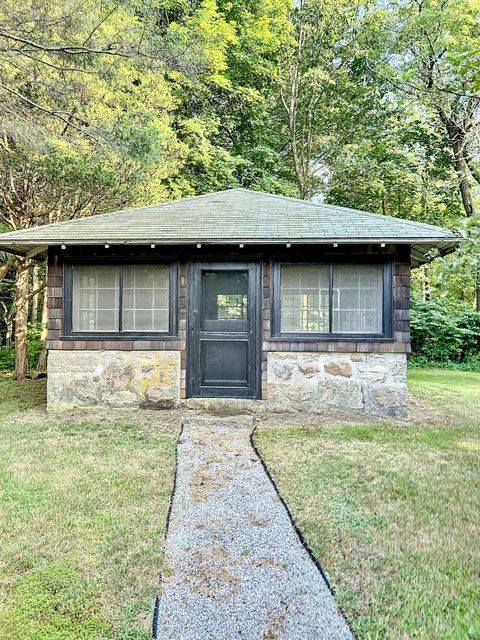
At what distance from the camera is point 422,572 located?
2.05 metres

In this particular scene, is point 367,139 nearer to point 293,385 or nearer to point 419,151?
point 419,151

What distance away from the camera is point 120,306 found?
5.77 metres

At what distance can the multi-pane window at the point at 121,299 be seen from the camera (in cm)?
577

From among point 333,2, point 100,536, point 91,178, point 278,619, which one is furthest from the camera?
point 333,2

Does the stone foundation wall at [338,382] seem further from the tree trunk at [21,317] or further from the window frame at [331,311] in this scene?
the tree trunk at [21,317]

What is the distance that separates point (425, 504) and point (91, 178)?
667 centimetres

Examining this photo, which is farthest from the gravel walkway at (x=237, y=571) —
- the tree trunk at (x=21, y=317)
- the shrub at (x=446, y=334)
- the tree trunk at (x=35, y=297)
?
the shrub at (x=446, y=334)

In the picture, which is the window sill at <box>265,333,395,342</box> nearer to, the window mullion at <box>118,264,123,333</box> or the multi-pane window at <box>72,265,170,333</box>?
the multi-pane window at <box>72,265,170,333</box>

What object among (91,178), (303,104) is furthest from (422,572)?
(303,104)

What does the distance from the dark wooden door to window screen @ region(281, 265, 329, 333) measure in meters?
0.40

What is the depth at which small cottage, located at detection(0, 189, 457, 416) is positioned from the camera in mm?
5500

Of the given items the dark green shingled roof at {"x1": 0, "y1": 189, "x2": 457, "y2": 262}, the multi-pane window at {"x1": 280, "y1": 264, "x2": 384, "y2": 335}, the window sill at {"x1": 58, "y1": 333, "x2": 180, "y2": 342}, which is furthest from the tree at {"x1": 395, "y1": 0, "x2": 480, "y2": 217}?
the window sill at {"x1": 58, "y1": 333, "x2": 180, "y2": 342}

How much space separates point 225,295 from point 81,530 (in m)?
3.83

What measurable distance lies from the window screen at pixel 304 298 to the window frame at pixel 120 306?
1.46m
